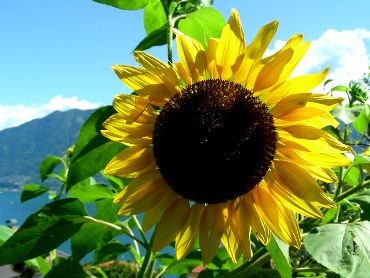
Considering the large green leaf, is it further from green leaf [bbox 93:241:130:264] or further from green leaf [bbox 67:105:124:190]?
green leaf [bbox 93:241:130:264]

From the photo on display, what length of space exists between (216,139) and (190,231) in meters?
0.27

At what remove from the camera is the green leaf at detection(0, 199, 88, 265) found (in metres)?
1.27

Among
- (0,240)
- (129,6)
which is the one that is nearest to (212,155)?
(129,6)

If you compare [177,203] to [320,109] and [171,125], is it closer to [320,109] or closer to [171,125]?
[171,125]

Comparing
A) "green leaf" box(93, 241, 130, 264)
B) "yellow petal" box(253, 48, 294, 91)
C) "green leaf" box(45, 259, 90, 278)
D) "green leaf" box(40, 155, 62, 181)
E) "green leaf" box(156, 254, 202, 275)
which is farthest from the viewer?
"green leaf" box(40, 155, 62, 181)

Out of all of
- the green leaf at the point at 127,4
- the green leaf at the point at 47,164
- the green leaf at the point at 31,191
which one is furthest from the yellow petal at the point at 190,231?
the green leaf at the point at 47,164

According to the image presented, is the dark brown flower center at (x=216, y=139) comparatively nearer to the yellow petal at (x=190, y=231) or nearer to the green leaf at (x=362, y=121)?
the yellow petal at (x=190, y=231)

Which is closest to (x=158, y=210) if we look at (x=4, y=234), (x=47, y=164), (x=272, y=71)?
A: (x=272, y=71)

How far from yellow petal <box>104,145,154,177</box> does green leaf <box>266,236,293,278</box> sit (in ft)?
1.14

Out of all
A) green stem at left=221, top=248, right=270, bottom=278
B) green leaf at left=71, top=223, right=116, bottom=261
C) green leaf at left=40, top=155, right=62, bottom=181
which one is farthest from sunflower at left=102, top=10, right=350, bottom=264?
green leaf at left=40, top=155, right=62, bottom=181

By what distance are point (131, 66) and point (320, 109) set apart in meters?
0.41

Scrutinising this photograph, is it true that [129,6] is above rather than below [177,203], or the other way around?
above

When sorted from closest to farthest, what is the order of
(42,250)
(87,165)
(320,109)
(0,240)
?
1. (320,109)
2. (87,165)
3. (42,250)
4. (0,240)

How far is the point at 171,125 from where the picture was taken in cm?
106
